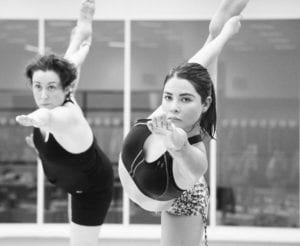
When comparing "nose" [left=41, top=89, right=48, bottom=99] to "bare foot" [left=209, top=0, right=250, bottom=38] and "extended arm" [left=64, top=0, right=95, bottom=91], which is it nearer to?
"extended arm" [left=64, top=0, right=95, bottom=91]

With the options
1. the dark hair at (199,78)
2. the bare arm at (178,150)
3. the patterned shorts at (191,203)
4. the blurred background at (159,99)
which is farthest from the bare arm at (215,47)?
the blurred background at (159,99)

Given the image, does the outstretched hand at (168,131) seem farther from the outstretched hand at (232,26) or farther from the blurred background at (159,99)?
the blurred background at (159,99)

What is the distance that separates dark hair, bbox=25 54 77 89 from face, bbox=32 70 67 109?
2cm

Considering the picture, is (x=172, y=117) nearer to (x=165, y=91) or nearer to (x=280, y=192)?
(x=165, y=91)

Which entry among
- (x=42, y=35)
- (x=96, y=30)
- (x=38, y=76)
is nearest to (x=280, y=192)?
(x=96, y=30)

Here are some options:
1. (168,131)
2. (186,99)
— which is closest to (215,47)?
A: (186,99)

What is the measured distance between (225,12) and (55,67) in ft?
3.14

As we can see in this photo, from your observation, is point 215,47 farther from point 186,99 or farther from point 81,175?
point 81,175

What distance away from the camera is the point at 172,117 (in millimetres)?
2496

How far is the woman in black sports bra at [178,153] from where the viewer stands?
249 cm

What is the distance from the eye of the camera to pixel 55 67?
2.99m

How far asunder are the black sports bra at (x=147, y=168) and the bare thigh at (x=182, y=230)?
0.30 meters

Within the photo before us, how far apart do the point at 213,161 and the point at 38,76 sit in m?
3.50

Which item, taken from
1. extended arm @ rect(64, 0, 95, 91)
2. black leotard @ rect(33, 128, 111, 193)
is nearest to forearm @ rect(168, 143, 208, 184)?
black leotard @ rect(33, 128, 111, 193)
